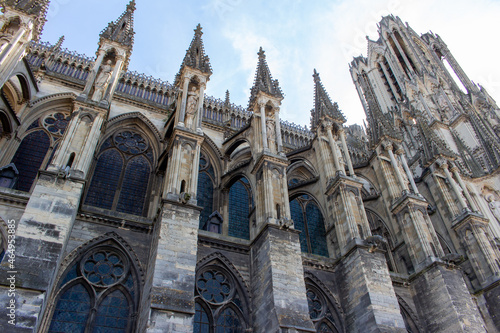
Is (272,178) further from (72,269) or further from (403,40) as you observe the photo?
(403,40)

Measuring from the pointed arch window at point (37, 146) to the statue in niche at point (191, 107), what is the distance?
18.8 ft

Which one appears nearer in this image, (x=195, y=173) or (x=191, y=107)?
(x=195, y=173)

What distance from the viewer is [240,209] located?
16.8 m

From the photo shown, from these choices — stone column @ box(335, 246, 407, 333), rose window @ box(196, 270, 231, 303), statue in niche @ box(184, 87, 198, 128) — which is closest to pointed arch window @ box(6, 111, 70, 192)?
statue in niche @ box(184, 87, 198, 128)

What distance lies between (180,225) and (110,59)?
321 inches

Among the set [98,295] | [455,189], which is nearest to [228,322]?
[98,295]

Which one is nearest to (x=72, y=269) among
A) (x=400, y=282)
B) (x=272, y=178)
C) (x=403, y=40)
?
(x=272, y=178)

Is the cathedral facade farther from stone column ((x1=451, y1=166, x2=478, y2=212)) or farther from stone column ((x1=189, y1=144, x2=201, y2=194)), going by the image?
stone column ((x1=451, y1=166, x2=478, y2=212))

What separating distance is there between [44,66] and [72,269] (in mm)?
11482

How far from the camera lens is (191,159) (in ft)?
41.4

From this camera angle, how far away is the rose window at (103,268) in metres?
10.4

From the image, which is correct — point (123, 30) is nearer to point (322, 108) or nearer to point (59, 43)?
point (59, 43)

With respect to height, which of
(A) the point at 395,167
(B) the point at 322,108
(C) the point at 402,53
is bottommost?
(A) the point at 395,167

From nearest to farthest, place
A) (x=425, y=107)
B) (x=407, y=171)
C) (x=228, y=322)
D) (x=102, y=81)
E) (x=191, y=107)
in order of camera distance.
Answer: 1. (x=228, y=322)
2. (x=102, y=81)
3. (x=191, y=107)
4. (x=407, y=171)
5. (x=425, y=107)
